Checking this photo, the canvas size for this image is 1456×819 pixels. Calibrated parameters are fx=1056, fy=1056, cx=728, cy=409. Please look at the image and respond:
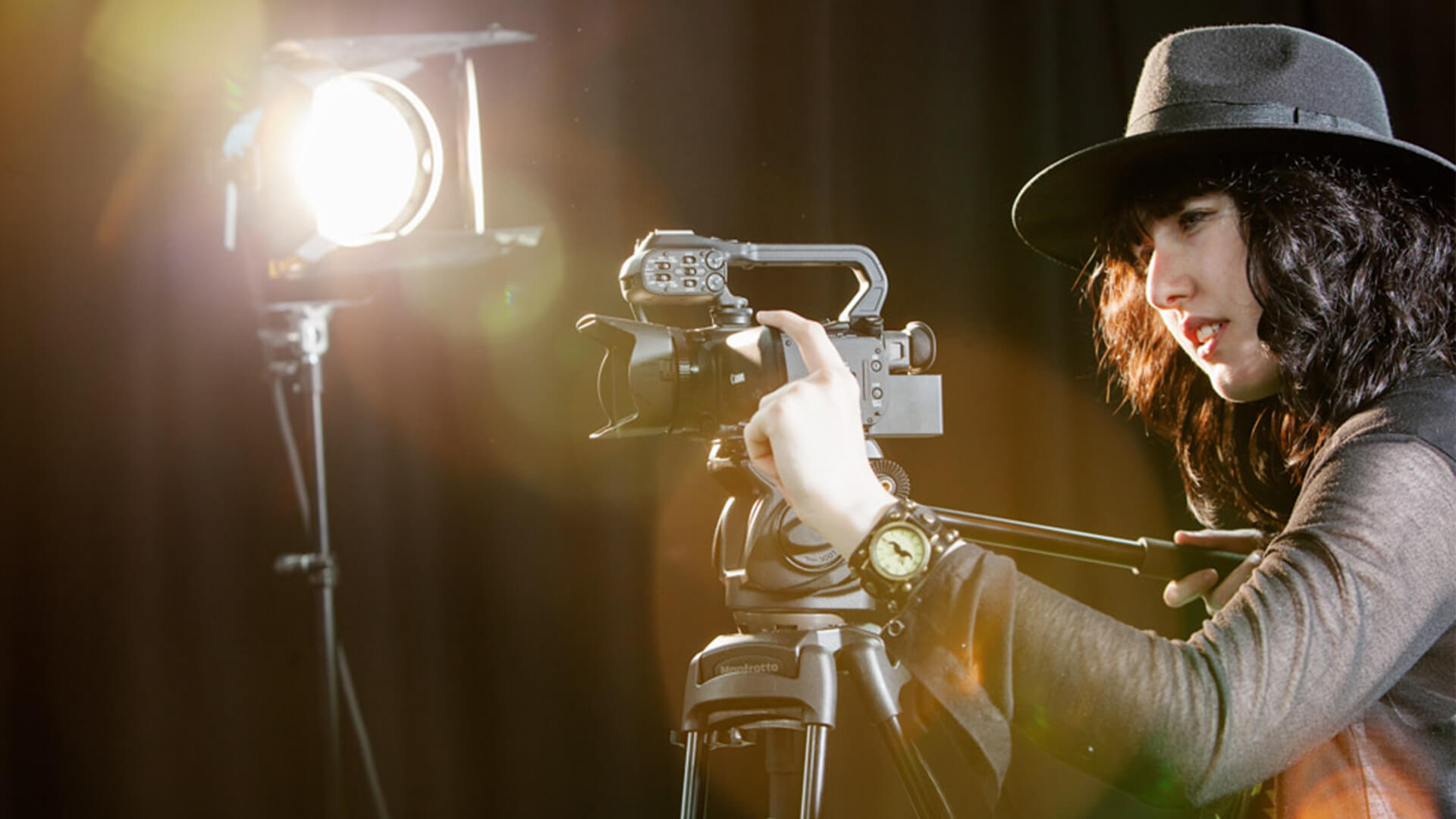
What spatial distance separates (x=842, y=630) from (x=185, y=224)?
4.24ft

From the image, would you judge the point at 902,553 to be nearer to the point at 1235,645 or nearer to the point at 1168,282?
the point at 1235,645

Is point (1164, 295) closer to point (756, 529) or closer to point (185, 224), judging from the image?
point (756, 529)

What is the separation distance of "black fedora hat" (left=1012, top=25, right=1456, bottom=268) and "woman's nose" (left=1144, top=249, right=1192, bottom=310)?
97 mm

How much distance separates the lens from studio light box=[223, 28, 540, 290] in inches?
50.8

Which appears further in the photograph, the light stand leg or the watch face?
the light stand leg

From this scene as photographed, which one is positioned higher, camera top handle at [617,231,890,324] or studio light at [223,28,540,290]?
studio light at [223,28,540,290]

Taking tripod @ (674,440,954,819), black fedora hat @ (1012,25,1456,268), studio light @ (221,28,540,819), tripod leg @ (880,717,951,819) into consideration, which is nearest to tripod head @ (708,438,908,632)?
tripod @ (674,440,954,819)

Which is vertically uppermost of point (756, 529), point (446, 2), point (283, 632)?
point (446, 2)

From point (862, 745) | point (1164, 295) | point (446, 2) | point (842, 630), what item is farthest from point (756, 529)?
point (446, 2)

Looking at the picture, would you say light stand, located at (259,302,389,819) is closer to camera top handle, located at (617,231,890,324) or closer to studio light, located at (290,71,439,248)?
studio light, located at (290,71,439,248)

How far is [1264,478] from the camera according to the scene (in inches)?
41.4

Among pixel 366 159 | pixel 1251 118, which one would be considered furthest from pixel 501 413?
pixel 1251 118

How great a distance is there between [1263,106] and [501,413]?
1.19 metres

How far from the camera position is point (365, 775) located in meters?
1.58
